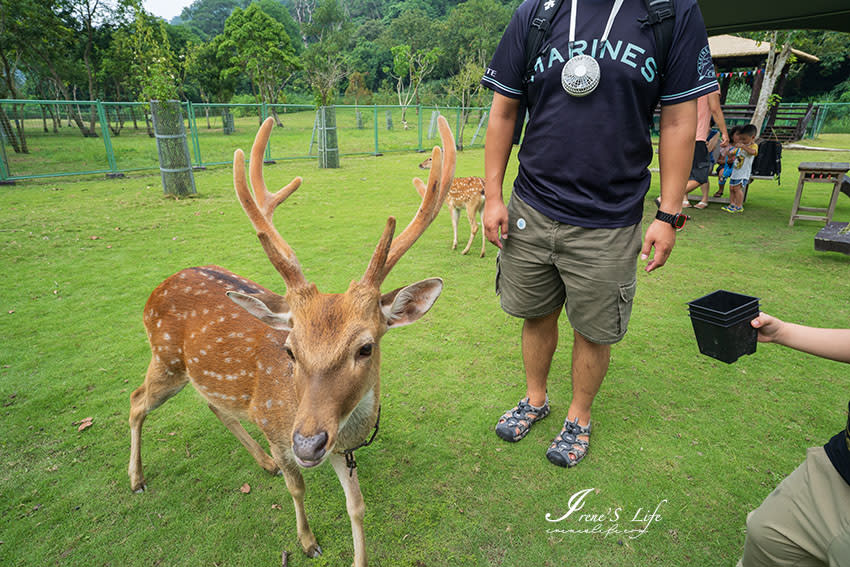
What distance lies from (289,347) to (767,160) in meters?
10.6

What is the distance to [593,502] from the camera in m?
2.43

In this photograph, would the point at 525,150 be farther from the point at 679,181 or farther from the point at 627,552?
the point at 627,552

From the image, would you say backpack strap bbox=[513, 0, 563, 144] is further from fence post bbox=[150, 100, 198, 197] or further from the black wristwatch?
fence post bbox=[150, 100, 198, 197]

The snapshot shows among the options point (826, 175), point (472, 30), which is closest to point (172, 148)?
point (826, 175)

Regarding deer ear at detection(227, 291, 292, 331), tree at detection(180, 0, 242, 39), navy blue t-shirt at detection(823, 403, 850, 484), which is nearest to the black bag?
navy blue t-shirt at detection(823, 403, 850, 484)

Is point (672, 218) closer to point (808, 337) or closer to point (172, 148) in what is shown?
point (808, 337)

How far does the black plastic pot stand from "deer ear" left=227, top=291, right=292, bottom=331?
5.86 feet

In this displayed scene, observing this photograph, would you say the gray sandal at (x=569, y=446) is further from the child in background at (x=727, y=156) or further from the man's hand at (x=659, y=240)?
the child in background at (x=727, y=156)

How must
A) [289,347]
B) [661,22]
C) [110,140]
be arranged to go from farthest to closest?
[110,140] → [661,22] → [289,347]

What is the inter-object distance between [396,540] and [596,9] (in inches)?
113

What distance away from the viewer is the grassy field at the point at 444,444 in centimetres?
225

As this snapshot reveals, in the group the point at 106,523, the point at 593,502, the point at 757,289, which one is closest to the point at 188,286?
the point at 106,523

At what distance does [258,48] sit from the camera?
3375cm
